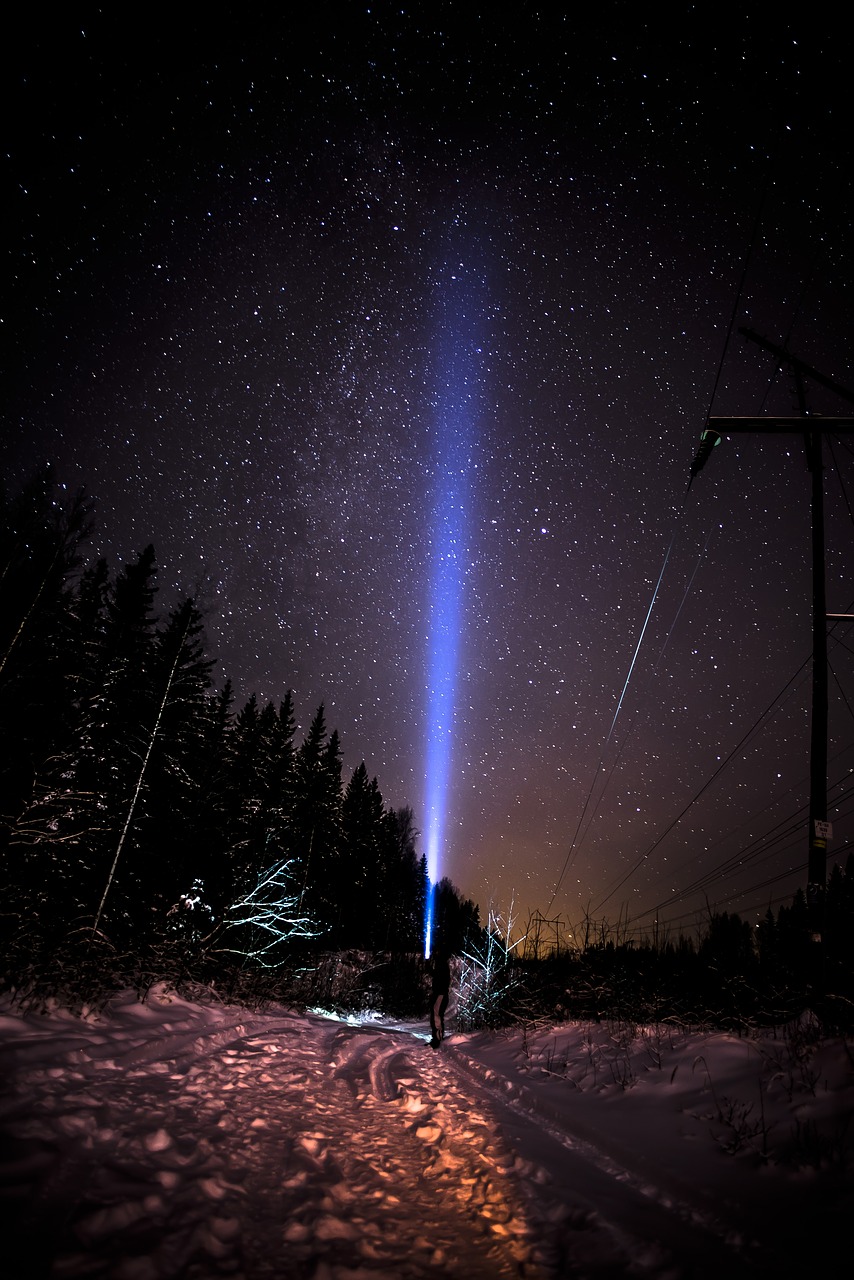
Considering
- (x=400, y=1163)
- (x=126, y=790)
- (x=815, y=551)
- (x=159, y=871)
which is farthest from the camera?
(x=159, y=871)

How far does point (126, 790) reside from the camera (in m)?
14.7

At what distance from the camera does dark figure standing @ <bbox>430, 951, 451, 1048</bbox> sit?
32.3ft

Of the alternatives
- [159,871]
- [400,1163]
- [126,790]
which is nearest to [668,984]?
[400,1163]

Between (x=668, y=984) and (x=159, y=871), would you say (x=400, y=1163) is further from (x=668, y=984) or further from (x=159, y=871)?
(x=159, y=871)

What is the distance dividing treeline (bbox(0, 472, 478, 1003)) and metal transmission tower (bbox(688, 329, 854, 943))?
10422mm

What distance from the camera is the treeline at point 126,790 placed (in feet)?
33.1

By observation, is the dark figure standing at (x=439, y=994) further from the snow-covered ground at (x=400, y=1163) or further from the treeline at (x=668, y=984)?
the snow-covered ground at (x=400, y=1163)

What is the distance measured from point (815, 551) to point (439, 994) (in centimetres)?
1113

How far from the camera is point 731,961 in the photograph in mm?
9547

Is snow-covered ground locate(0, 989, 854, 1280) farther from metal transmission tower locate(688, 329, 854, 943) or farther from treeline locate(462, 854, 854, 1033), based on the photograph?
metal transmission tower locate(688, 329, 854, 943)

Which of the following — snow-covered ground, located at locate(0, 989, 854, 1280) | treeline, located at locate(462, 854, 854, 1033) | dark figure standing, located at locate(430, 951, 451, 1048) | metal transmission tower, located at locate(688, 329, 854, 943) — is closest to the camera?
snow-covered ground, located at locate(0, 989, 854, 1280)

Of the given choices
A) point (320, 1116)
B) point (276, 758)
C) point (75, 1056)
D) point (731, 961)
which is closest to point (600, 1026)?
point (731, 961)

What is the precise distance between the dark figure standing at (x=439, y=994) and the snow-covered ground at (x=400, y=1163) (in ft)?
11.8

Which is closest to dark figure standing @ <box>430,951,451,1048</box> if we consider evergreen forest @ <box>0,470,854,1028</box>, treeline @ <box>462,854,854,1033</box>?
evergreen forest @ <box>0,470,854,1028</box>
